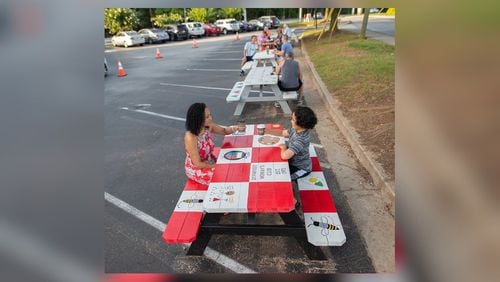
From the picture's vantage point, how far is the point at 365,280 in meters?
1.58

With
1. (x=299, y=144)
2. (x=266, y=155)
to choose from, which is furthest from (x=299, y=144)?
(x=266, y=155)

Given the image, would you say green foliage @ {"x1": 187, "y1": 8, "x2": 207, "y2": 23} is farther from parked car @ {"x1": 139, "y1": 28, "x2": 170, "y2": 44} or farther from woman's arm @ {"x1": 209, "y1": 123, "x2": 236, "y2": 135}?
woman's arm @ {"x1": 209, "y1": 123, "x2": 236, "y2": 135}

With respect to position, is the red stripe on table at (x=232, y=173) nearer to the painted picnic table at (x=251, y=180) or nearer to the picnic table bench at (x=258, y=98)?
the painted picnic table at (x=251, y=180)

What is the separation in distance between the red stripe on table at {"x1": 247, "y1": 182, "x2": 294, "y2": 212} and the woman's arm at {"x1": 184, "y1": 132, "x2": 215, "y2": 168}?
534mm

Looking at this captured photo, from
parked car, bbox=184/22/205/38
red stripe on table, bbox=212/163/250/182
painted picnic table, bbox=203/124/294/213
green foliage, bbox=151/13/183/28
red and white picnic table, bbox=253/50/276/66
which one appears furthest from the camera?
Result: red and white picnic table, bbox=253/50/276/66

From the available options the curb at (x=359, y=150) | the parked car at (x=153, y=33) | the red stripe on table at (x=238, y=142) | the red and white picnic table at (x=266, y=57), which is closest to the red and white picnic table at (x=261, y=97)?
the curb at (x=359, y=150)

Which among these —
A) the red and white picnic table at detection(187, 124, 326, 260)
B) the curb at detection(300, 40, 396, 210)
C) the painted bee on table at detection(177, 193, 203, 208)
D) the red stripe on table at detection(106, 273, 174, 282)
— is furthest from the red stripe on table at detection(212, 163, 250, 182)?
the curb at detection(300, 40, 396, 210)

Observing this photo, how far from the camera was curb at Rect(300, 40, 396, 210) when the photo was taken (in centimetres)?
270

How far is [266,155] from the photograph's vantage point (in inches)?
96.3

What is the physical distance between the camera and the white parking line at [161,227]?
2098mm
